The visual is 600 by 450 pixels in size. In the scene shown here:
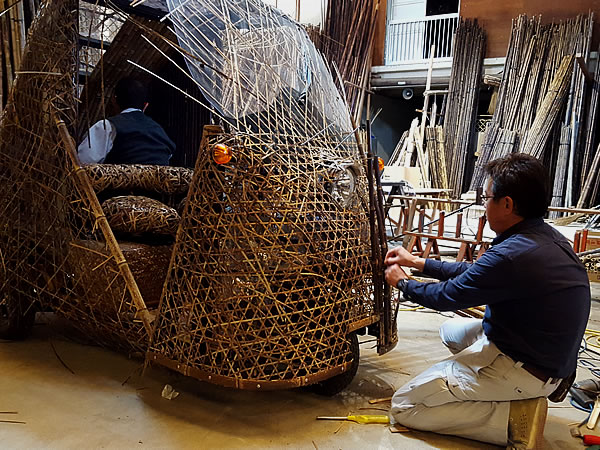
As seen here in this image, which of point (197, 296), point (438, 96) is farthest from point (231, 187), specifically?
point (438, 96)

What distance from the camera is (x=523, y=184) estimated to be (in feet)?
7.39

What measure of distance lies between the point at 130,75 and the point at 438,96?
35.2 feet

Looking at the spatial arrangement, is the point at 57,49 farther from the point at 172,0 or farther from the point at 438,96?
the point at 438,96

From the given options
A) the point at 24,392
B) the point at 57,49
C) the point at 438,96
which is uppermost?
the point at 438,96

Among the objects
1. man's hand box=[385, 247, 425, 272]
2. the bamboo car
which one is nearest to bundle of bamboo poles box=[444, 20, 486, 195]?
the bamboo car

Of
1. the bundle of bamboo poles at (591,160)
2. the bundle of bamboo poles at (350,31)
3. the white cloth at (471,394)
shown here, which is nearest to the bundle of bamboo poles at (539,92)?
the bundle of bamboo poles at (591,160)

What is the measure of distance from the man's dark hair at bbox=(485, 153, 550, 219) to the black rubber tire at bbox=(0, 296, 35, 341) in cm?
288

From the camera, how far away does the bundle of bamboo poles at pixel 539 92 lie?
1017 cm

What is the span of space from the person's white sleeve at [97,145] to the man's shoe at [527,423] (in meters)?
2.98

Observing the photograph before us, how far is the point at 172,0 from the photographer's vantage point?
289 cm

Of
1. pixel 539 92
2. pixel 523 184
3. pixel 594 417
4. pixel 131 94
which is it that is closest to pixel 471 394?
pixel 594 417

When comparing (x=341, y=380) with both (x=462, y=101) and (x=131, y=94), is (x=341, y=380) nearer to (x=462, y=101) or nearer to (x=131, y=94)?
(x=131, y=94)

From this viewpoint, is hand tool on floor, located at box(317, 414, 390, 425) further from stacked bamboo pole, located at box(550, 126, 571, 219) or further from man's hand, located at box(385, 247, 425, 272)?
stacked bamboo pole, located at box(550, 126, 571, 219)


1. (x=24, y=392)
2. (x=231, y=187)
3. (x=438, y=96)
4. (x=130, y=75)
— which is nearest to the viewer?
(x=231, y=187)
